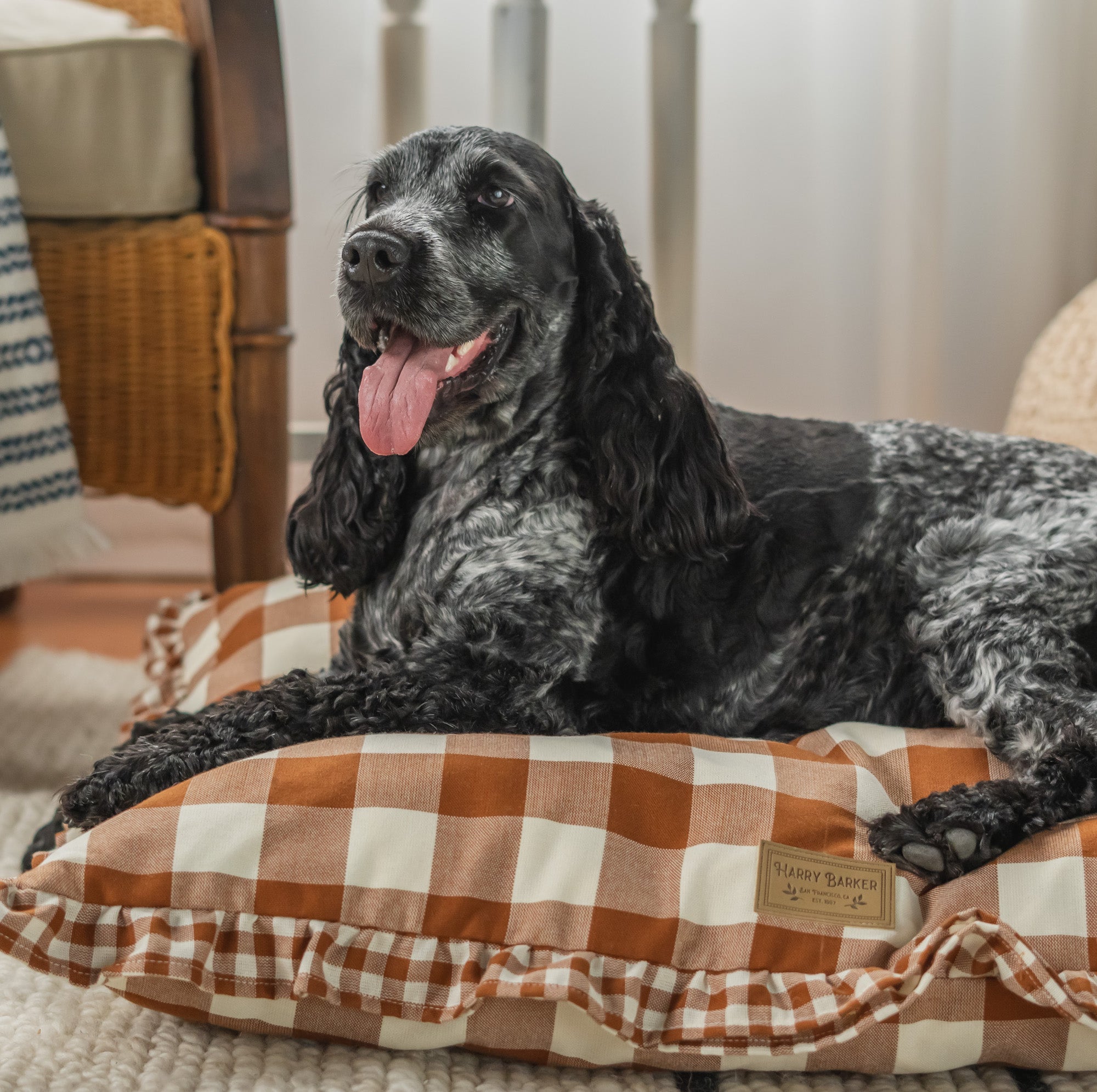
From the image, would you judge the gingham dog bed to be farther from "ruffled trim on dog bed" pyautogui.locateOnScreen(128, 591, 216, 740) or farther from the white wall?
the white wall

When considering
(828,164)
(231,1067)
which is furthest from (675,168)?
(231,1067)

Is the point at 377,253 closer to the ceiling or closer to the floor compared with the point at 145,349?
closer to the ceiling

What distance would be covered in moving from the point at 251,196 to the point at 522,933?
1.73 m

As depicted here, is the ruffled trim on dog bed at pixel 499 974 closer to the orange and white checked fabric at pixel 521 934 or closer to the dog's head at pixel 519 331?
the orange and white checked fabric at pixel 521 934

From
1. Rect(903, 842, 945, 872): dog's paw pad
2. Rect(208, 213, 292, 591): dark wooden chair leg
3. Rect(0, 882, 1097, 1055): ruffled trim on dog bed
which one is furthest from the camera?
Rect(208, 213, 292, 591): dark wooden chair leg

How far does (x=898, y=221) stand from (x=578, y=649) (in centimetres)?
236

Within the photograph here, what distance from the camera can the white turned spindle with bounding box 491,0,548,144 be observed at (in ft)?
10.7

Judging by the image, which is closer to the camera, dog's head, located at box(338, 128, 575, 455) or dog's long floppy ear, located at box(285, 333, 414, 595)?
dog's head, located at box(338, 128, 575, 455)

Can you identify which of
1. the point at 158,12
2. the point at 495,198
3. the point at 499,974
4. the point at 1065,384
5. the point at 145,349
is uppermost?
the point at 158,12

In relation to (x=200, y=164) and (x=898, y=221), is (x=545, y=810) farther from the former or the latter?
(x=898, y=221)

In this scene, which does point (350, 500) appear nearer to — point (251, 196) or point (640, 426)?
point (640, 426)

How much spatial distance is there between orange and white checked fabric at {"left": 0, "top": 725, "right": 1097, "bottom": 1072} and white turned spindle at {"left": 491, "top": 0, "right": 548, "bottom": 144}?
7.52 feet

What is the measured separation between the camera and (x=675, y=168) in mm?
3359

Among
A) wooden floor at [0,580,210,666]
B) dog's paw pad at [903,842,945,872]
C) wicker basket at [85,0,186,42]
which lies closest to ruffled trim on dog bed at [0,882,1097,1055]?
dog's paw pad at [903,842,945,872]
